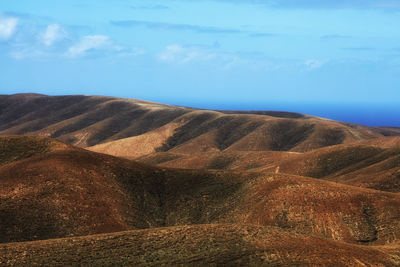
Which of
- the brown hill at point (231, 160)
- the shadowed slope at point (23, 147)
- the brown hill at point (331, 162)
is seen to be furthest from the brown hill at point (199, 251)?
the brown hill at point (231, 160)

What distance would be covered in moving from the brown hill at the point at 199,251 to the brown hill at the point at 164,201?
12010 millimetres

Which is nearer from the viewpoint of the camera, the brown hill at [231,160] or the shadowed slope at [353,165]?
the shadowed slope at [353,165]

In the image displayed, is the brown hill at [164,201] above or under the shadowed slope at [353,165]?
under

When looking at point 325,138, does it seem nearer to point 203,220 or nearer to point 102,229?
point 203,220

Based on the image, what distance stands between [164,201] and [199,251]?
29.5 meters

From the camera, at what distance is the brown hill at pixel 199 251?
32.8 meters

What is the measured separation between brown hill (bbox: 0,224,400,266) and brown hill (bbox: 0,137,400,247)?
12010 mm

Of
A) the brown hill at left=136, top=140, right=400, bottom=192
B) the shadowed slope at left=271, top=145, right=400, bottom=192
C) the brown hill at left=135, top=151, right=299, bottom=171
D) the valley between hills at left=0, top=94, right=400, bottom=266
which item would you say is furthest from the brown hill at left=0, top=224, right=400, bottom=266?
the brown hill at left=135, top=151, right=299, bottom=171

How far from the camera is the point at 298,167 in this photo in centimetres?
9744

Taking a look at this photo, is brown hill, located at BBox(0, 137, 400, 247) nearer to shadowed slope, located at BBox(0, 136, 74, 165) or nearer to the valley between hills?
the valley between hills

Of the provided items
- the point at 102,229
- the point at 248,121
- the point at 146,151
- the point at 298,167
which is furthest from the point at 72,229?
the point at 248,121

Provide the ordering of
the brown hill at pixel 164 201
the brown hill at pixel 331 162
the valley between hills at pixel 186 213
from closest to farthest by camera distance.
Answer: the valley between hills at pixel 186 213, the brown hill at pixel 164 201, the brown hill at pixel 331 162

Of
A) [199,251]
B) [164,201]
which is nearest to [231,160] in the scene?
[164,201]

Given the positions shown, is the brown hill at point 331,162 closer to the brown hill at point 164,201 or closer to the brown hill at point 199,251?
the brown hill at point 164,201
